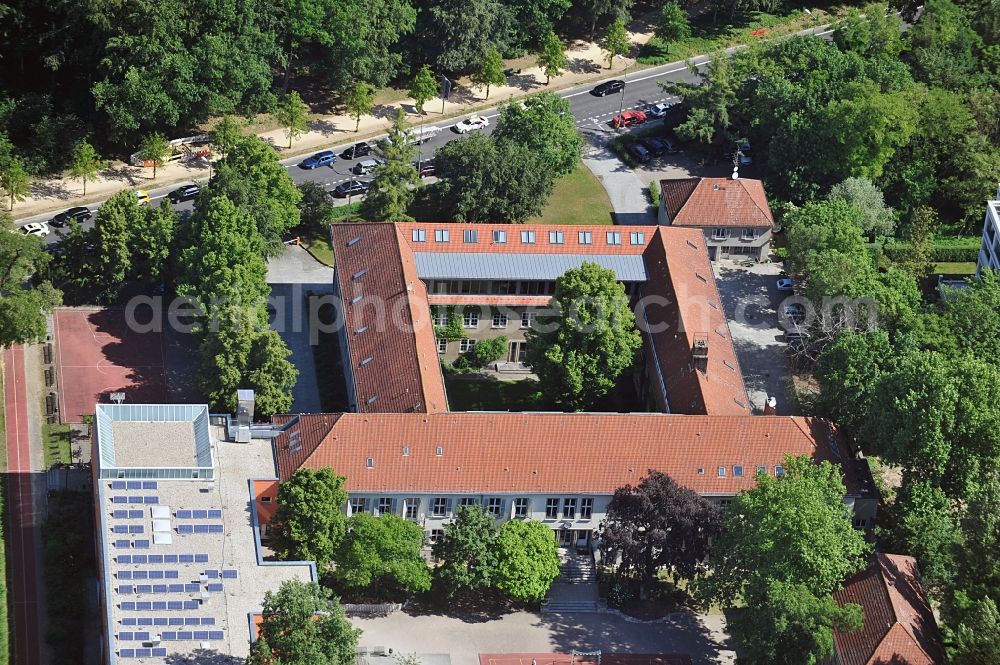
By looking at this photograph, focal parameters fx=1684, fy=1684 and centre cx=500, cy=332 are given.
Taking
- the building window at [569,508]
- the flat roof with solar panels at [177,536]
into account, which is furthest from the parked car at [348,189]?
the building window at [569,508]

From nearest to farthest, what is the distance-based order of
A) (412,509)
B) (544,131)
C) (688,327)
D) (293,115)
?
1. (412,509)
2. (688,327)
3. (544,131)
4. (293,115)

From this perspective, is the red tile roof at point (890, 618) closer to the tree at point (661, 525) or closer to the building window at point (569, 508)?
the tree at point (661, 525)

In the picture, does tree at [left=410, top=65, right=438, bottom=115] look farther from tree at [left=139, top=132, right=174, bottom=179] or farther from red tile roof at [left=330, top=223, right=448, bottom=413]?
red tile roof at [left=330, top=223, right=448, bottom=413]

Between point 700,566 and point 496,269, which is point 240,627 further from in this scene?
point 496,269

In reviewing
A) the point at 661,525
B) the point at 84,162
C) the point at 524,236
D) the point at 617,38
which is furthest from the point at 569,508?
the point at 617,38

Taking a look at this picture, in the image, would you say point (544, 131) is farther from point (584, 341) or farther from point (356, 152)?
point (584, 341)
